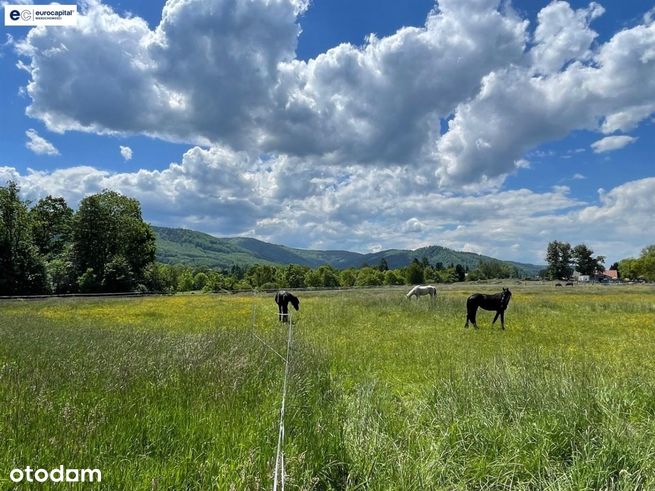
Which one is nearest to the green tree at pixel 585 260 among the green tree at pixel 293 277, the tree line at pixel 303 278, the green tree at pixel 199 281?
the tree line at pixel 303 278

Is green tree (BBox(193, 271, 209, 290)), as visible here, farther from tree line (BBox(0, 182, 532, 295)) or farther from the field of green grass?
the field of green grass

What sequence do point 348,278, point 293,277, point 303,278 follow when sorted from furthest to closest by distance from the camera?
point 348,278, point 303,278, point 293,277

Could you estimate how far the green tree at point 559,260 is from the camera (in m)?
145

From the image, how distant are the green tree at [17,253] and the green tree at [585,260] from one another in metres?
165

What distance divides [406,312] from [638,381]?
1759cm

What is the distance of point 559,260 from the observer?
479 ft

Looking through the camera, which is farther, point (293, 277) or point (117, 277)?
point (293, 277)

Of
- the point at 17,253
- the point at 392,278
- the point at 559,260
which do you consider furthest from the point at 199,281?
the point at 559,260

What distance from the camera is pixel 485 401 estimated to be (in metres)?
5.56

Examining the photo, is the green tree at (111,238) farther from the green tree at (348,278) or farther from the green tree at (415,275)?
the green tree at (415,275)

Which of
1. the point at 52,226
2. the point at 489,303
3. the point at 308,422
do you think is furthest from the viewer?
the point at 52,226

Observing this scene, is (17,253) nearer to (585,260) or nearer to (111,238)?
(111,238)

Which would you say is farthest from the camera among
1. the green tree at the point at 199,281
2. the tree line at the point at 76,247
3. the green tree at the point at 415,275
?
the green tree at the point at 415,275

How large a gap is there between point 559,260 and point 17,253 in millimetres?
163563
